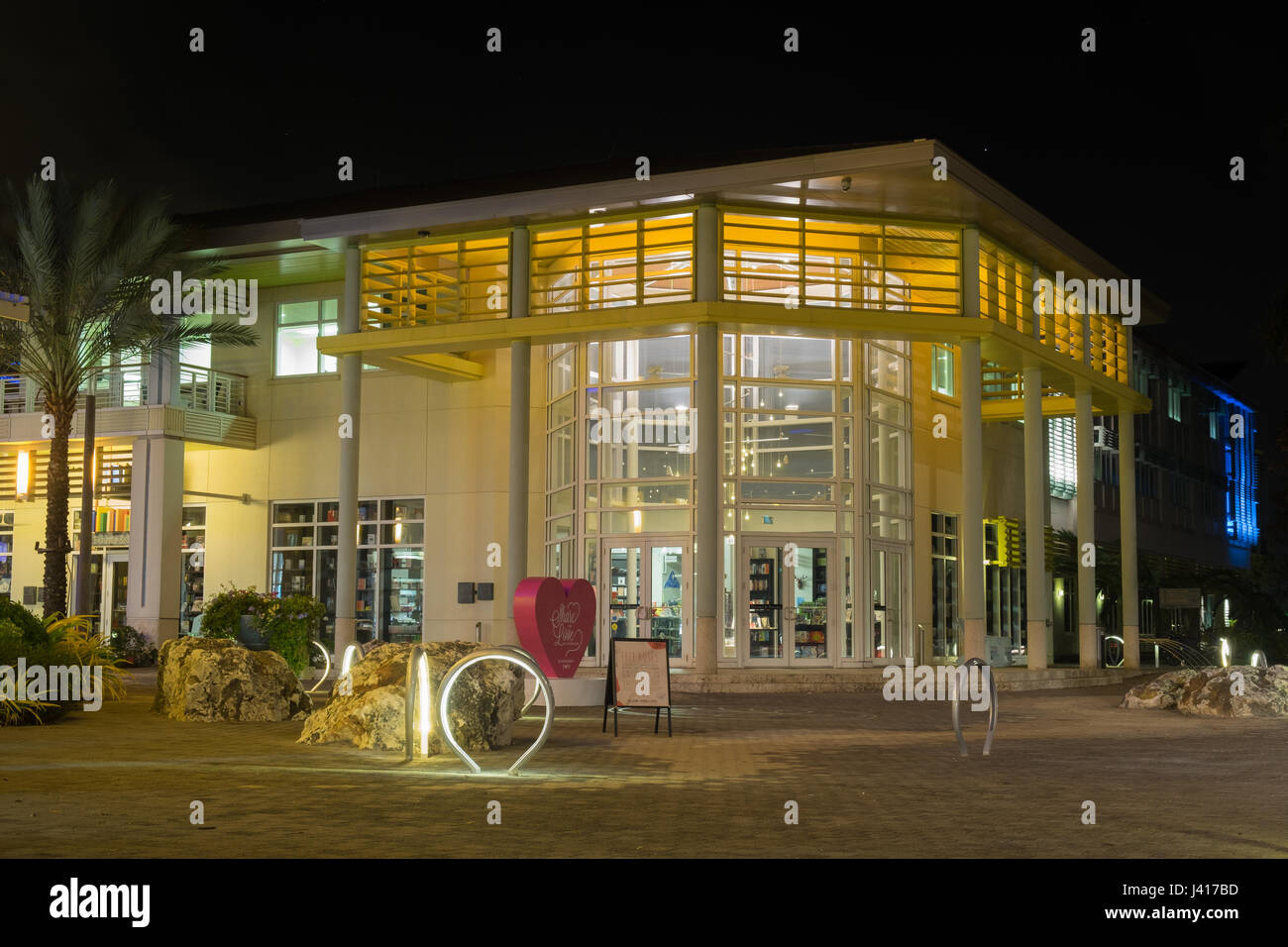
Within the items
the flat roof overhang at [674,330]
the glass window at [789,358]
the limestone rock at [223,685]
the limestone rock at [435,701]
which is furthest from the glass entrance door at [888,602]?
the limestone rock at [435,701]

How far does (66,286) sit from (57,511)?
3987 mm

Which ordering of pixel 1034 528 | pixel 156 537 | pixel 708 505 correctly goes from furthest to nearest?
pixel 156 537 < pixel 1034 528 < pixel 708 505

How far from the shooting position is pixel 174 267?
26219 millimetres

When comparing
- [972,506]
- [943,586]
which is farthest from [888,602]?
[943,586]

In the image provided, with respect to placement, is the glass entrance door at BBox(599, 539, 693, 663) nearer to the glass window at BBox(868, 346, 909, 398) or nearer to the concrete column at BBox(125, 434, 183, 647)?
the glass window at BBox(868, 346, 909, 398)

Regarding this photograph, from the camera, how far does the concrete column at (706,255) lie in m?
22.5

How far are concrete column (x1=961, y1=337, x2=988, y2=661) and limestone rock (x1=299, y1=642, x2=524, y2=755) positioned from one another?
38.4ft

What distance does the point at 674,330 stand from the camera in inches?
907

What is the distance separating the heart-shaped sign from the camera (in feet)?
53.0

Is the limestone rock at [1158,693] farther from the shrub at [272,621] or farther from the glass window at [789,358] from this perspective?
the shrub at [272,621]

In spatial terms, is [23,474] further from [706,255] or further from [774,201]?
[774,201]

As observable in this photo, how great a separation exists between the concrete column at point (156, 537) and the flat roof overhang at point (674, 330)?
5015 mm

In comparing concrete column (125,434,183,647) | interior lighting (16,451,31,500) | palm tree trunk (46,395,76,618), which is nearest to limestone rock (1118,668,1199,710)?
palm tree trunk (46,395,76,618)

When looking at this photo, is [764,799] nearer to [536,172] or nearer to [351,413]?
[351,413]
